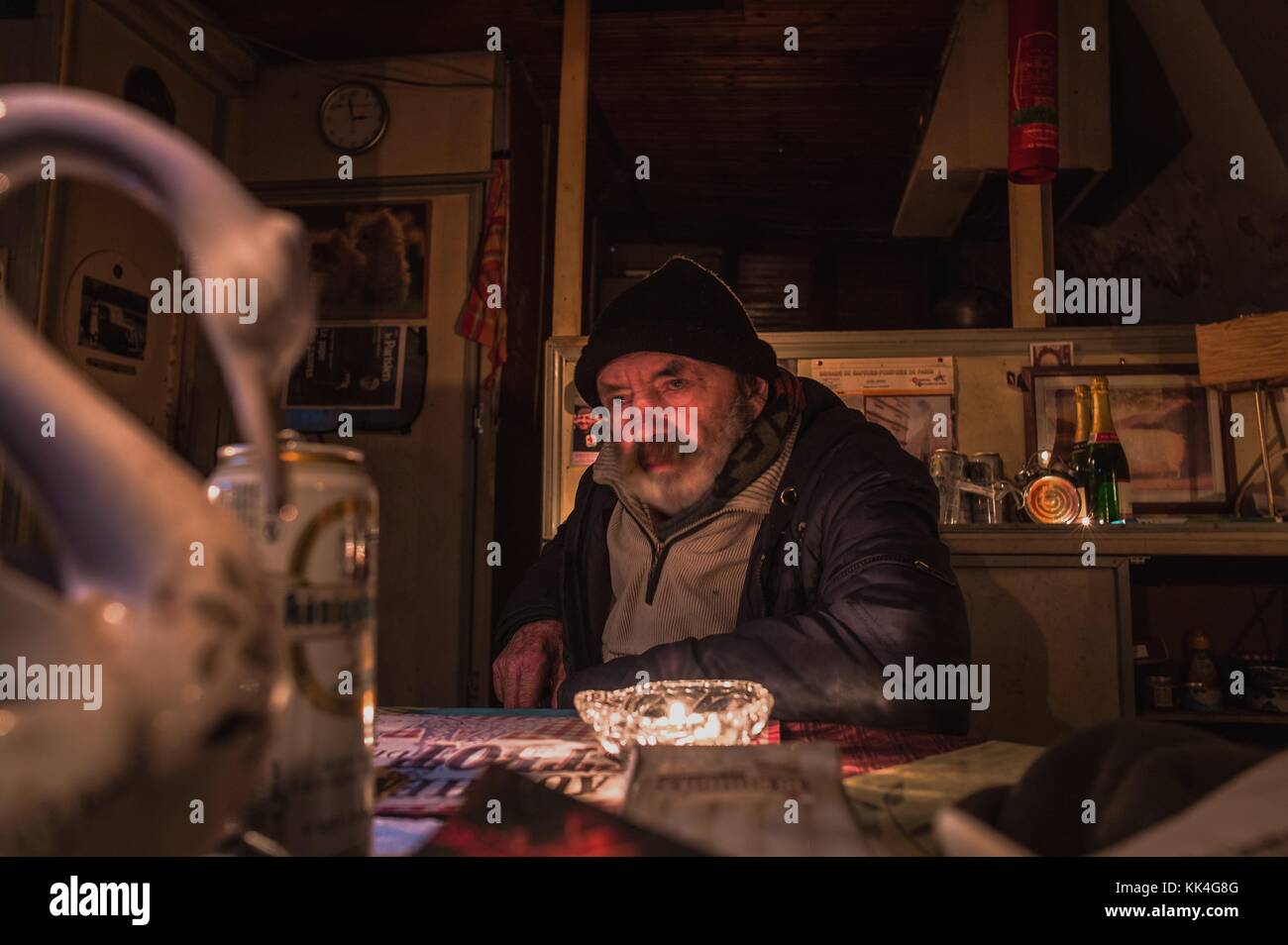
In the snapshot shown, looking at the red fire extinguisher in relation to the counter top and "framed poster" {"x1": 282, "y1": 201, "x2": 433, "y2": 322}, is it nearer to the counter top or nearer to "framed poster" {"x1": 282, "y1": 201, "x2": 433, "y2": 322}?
the counter top

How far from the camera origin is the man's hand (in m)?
1.41

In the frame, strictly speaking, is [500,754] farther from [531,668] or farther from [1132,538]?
[1132,538]

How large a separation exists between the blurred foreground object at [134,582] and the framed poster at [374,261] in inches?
121

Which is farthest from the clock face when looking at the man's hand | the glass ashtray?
the glass ashtray

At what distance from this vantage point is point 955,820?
0.34m

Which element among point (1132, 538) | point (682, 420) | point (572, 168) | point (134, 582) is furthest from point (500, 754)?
point (572, 168)

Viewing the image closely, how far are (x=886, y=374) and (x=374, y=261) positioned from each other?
217cm

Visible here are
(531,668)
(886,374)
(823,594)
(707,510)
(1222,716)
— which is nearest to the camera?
(823,594)

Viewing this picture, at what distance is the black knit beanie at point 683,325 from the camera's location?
1587 millimetres

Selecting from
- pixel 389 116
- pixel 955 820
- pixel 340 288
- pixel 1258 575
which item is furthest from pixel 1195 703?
pixel 389 116

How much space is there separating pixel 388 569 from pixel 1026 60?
2.88 m

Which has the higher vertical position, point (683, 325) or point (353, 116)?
point (353, 116)

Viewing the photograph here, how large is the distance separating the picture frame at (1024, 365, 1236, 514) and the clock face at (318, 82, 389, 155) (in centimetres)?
281

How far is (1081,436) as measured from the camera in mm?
2166
